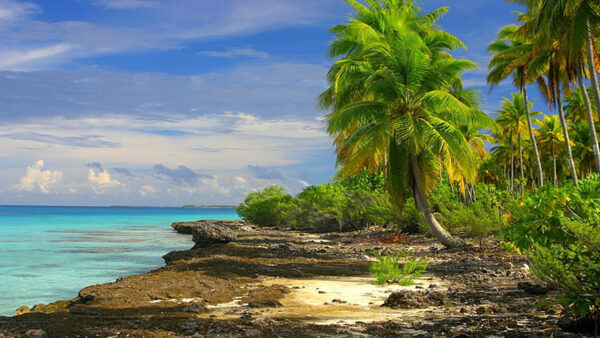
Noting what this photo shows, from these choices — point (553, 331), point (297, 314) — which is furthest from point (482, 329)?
point (297, 314)

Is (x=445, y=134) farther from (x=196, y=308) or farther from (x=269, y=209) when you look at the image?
(x=269, y=209)

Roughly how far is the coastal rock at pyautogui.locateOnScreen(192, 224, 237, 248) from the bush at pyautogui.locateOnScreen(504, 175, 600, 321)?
18069 mm

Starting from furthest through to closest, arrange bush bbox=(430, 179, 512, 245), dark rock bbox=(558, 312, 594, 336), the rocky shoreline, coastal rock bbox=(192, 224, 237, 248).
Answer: coastal rock bbox=(192, 224, 237, 248)
bush bbox=(430, 179, 512, 245)
the rocky shoreline
dark rock bbox=(558, 312, 594, 336)

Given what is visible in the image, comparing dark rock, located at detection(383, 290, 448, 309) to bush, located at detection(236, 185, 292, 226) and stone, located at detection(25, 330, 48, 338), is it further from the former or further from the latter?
bush, located at detection(236, 185, 292, 226)

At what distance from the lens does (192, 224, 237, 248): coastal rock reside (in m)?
22.8

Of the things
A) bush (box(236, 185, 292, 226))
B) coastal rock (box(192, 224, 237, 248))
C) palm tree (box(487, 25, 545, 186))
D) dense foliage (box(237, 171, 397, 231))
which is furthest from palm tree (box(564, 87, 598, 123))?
coastal rock (box(192, 224, 237, 248))

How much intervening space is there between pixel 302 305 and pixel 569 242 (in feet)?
14.3

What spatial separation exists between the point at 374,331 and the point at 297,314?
1.75m

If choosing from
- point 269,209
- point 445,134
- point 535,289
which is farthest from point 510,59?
point 269,209

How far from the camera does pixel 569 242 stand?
18.9 feet

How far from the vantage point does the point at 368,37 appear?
70.6 feet

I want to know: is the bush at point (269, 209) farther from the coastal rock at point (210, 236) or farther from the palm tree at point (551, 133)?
the palm tree at point (551, 133)

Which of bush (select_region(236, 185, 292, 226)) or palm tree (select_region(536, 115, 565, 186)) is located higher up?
palm tree (select_region(536, 115, 565, 186))

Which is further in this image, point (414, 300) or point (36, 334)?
point (414, 300)
